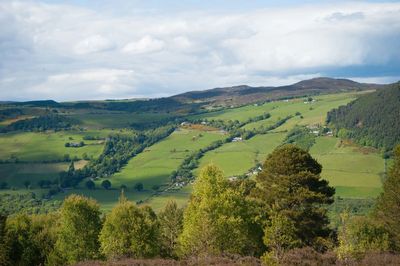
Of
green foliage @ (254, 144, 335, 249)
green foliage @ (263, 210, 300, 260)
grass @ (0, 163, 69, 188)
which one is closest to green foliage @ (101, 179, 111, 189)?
grass @ (0, 163, 69, 188)

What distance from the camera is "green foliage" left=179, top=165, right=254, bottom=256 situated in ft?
139

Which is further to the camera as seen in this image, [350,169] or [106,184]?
[106,184]

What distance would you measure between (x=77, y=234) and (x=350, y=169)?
122815 mm

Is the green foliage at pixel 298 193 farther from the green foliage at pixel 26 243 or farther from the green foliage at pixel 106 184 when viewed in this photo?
the green foliage at pixel 106 184

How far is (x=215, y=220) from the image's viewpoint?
142 ft

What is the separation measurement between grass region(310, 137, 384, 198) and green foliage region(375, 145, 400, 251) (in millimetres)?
79454

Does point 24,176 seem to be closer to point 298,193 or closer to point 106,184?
point 106,184

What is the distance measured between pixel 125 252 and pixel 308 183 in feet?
66.9

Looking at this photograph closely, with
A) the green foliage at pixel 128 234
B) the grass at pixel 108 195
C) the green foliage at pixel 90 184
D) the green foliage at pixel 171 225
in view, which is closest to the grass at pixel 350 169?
the grass at pixel 108 195

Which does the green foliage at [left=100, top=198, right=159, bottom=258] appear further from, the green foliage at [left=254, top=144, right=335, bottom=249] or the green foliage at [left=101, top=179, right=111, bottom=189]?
the green foliage at [left=101, top=179, right=111, bottom=189]

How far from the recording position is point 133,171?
7717 inches

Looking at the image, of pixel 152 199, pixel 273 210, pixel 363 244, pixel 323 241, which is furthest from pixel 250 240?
pixel 152 199

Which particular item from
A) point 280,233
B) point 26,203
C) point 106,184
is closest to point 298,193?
point 280,233

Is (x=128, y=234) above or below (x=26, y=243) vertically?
above
